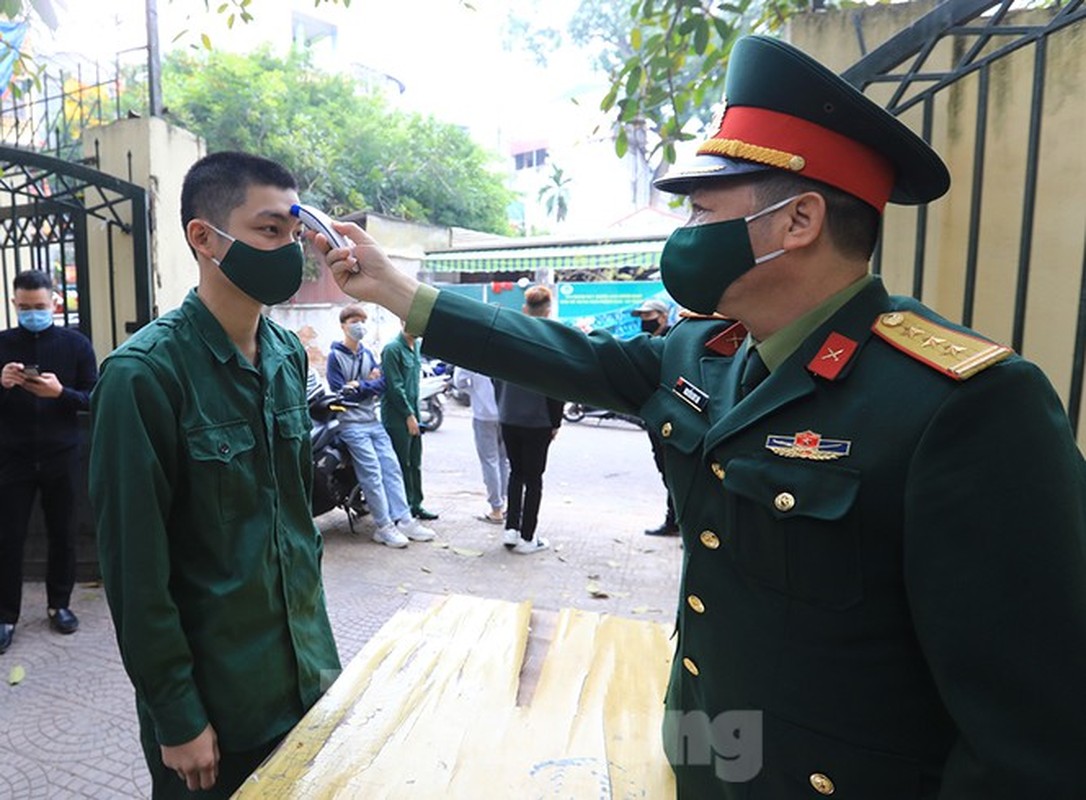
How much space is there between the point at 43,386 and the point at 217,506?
2756mm

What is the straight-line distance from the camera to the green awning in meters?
16.0

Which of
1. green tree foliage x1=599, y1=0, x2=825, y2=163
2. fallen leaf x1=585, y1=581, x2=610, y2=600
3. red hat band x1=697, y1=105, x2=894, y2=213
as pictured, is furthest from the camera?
fallen leaf x1=585, y1=581, x2=610, y2=600

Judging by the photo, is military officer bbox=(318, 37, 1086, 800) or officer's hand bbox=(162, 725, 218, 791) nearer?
military officer bbox=(318, 37, 1086, 800)

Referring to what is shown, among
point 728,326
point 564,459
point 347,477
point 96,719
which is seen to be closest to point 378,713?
point 728,326

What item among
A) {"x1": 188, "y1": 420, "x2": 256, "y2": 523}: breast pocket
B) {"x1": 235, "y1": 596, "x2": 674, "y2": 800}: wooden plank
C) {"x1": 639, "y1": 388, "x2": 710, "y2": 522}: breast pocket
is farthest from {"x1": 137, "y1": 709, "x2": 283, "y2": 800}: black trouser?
{"x1": 639, "y1": 388, "x2": 710, "y2": 522}: breast pocket

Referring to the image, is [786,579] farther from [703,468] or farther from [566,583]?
[566,583]

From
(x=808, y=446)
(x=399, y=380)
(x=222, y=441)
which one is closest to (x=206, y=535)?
→ (x=222, y=441)

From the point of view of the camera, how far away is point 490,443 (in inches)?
255

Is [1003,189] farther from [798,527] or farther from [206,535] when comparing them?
[206,535]

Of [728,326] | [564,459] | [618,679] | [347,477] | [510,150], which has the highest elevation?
[510,150]

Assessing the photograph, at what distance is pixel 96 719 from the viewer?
3.18 metres

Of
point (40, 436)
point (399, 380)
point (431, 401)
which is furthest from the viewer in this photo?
point (431, 401)

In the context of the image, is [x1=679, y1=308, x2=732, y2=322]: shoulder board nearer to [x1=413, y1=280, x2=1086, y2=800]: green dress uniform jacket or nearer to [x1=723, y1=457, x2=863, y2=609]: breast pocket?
[x1=413, y1=280, x2=1086, y2=800]: green dress uniform jacket

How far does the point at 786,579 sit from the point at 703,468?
0.25 meters
